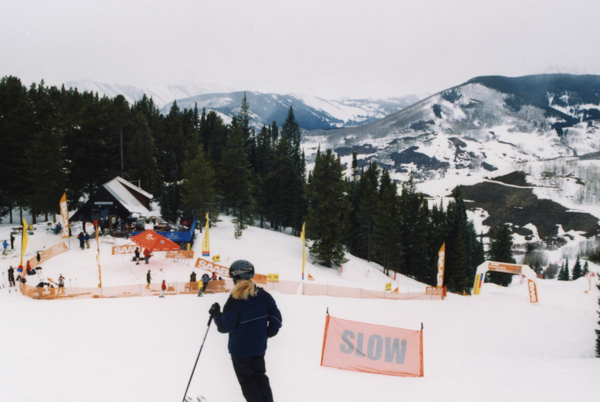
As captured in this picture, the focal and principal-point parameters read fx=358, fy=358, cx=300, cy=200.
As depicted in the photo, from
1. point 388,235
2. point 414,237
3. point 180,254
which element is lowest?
point 414,237

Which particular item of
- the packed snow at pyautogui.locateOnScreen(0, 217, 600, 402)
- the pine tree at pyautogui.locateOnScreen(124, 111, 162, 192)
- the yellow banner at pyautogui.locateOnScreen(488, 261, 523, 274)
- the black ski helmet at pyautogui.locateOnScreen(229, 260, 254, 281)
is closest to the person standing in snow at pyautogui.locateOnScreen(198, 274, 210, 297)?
the packed snow at pyautogui.locateOnScreen(0, 217, 600, 402)

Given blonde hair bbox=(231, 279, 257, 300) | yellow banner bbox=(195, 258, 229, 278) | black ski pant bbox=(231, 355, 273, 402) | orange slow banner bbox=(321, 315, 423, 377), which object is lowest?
yellow banner bbox=(195, 258, 229, 278)

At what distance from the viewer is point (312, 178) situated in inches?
1575

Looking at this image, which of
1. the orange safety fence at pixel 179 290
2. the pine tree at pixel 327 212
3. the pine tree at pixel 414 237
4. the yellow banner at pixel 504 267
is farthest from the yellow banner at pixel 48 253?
the pine tree at pixel 414 237

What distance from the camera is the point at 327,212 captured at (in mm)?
38500

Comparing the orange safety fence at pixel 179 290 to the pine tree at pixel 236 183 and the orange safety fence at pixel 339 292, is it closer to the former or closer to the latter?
the orange safety fence at pixel 339 292

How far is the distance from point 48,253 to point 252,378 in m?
28.6

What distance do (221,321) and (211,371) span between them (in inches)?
163

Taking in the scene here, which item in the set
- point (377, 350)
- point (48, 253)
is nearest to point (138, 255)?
point (48, 253)

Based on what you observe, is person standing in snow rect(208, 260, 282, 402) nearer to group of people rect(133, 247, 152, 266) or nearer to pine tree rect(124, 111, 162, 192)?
group of people rect(133, 247, 152, 266)

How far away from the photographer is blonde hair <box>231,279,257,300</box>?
4418 millimetres

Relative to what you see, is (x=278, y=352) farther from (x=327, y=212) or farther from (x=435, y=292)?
(x=327, y=212)

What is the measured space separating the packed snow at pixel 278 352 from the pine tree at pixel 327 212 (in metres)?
14.1

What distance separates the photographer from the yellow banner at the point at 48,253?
24.9 meters
